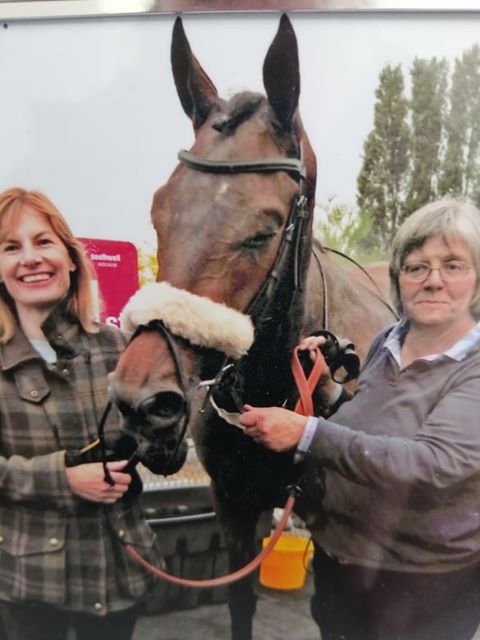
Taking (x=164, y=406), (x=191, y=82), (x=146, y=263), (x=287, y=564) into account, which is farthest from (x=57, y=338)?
(x=287, y=564)

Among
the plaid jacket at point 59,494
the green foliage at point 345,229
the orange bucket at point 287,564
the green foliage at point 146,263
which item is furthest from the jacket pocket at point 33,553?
the green foliage at point 345,229

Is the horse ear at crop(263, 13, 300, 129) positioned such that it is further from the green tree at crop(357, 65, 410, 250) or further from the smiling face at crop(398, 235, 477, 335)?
the smiling face at crop(398, 235, 477, 335)

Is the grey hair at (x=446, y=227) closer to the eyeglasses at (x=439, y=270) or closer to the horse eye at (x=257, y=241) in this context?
the eyeglasses at (x=439, y=270)

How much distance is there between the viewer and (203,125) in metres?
1.95

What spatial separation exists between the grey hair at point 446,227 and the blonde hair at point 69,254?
880mm

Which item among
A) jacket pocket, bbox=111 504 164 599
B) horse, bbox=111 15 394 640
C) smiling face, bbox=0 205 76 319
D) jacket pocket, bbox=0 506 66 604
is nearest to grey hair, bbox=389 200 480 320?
horse, bbox=111 15 394 640

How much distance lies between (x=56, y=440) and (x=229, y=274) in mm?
725

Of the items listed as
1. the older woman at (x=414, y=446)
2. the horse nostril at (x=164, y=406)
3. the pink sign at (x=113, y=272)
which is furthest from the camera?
the pink sign at (x=113, y=272)

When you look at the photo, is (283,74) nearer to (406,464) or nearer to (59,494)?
(406,464)

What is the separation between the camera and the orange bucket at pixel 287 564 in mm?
2102

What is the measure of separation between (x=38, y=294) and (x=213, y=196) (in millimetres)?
620

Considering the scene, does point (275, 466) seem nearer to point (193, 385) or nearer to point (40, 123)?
point (193, 385)

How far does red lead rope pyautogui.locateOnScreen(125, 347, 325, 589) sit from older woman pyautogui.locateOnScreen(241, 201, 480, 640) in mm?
45

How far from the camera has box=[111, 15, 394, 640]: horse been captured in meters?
1.83
